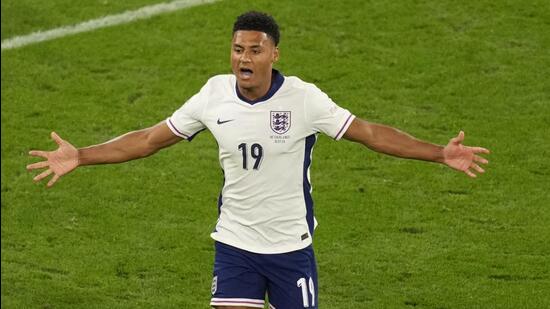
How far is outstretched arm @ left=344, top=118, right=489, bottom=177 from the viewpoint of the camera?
891 centimetres

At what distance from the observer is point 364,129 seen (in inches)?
351

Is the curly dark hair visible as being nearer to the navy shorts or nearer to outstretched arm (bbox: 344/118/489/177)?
outstretched arm (bbox: 344/118/489/177)

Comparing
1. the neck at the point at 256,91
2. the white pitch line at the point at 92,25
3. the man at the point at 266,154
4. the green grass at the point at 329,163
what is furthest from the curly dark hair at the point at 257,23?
the white pitch line at the point at 92,25

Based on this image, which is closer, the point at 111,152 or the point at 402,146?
the point at 402,146

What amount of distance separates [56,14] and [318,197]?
4.86 metres

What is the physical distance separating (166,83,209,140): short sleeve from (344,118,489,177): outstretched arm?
0.88 metres

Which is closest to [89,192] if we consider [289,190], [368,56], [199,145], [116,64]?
[199,145]

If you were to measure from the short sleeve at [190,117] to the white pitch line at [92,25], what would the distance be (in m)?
7.37

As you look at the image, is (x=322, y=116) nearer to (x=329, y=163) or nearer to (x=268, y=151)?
(x=268, y=151)

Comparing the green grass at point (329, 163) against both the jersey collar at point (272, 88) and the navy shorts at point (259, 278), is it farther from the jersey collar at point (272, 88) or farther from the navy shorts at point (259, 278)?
the jersey collar at point (272, 88)

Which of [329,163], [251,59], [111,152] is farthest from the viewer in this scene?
[329,163]

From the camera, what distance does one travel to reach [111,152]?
29.9 feet

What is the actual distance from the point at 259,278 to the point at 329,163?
4856 mm

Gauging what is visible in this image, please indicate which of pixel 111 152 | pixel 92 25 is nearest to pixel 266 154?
pixel 111 152
